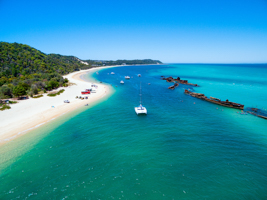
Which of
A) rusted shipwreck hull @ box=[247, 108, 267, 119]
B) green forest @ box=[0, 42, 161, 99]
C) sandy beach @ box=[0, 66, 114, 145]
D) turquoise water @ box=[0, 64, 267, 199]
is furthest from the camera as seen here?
green forest @ box=[0, 42, 161, 99]

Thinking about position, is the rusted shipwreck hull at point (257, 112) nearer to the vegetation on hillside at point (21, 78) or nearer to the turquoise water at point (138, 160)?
the turquoise water at point (138, 160)

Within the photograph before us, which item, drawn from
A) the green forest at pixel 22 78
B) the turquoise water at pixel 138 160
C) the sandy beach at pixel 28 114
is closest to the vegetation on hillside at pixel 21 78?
the green forest at pixel 22 78

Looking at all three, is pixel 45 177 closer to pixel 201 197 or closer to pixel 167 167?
pixel 167 167

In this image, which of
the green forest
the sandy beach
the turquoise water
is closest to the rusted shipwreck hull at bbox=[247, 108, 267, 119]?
the turquoise water

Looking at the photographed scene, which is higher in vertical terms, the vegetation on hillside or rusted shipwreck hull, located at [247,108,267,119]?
the vegetation on hillside

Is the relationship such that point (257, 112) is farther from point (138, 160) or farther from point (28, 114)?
point (28, 114)

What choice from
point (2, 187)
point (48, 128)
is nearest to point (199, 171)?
point (2, 187)

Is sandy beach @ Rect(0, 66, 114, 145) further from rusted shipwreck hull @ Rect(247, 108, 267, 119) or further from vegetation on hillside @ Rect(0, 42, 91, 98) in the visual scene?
rusted shipwreck hull @ Rect(247, 108, 267, 119)

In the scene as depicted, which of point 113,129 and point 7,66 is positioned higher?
point 7,66

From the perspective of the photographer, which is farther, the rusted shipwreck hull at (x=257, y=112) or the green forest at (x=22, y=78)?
the green forest at (x=22, y=78)
